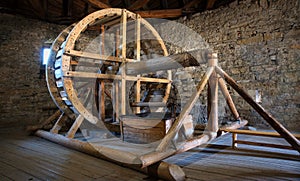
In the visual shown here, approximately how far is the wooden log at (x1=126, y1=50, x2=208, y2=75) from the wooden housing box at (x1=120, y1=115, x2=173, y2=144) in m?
0.97

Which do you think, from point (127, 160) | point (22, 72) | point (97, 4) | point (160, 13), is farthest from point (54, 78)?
point (160, 13)

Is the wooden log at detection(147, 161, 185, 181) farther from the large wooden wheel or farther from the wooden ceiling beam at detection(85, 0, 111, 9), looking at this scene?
the wooden ceiling beam at detection(85, 0, 111, 9)

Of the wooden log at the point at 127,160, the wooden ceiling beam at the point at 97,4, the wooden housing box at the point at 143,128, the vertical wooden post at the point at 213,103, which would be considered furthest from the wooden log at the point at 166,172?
the wooden ceiling beam at the point at 97,4

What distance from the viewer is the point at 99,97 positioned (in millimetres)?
4027

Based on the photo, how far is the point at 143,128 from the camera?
3.06 metres

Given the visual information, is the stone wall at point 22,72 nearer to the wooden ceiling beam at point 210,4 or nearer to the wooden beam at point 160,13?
the wooden beam at point 160,13

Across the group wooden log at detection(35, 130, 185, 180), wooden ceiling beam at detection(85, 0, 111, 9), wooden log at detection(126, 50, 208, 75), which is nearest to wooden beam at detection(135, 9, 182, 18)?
wooden ceiling beam at detection(85, 0, 111, 9)

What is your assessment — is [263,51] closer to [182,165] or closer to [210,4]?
[210,4]

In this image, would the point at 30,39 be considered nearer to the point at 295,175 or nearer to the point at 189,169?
the point at 189,169

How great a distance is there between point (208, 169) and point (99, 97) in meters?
2.57

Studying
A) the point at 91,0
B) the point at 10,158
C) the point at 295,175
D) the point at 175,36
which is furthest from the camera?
the point at 175,36

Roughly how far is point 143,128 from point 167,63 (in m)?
1.23

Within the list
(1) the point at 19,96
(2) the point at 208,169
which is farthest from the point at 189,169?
(1) the point at 19,96

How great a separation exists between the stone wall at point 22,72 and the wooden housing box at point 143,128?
420 cm
